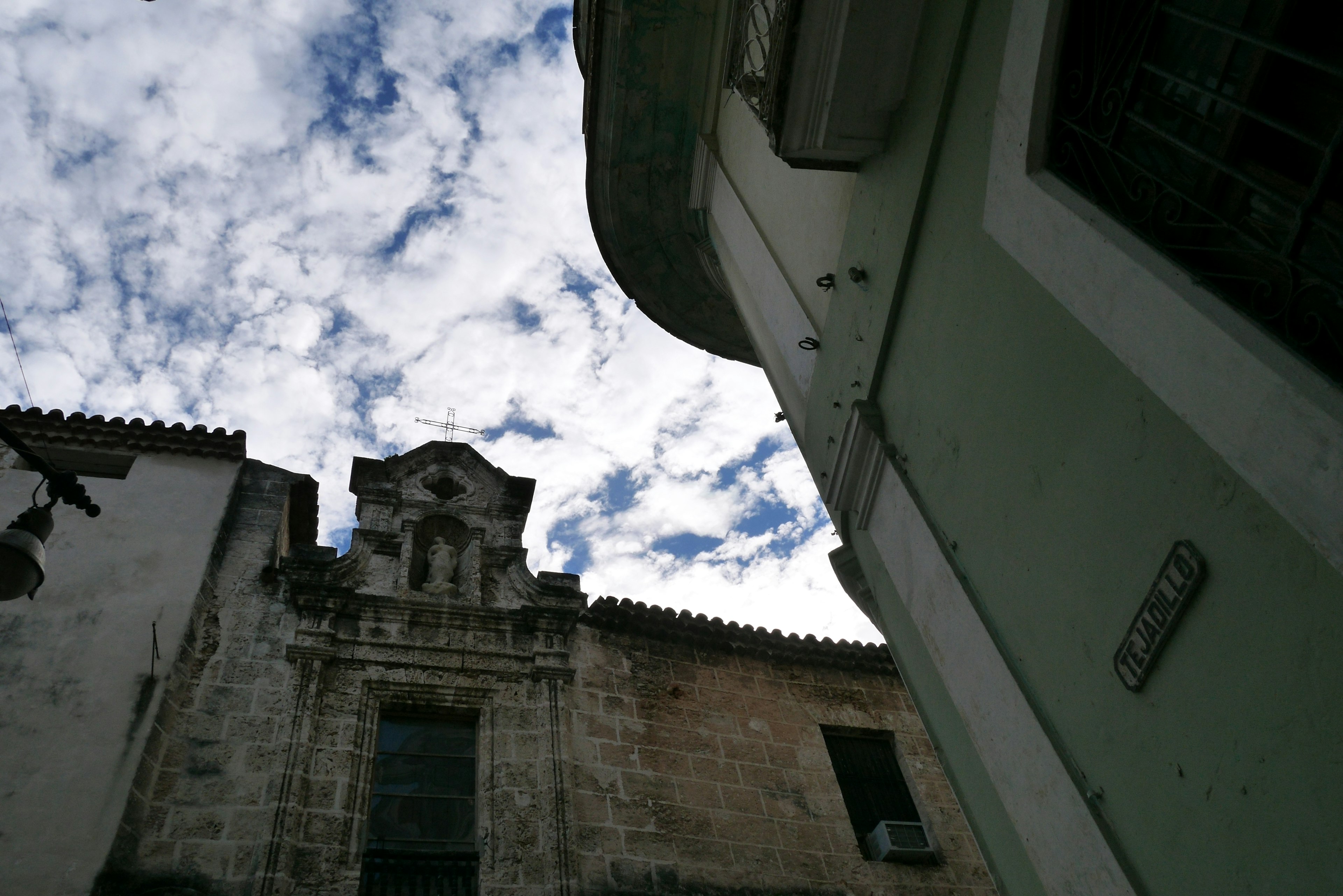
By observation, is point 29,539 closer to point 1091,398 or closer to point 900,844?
point 1091,398

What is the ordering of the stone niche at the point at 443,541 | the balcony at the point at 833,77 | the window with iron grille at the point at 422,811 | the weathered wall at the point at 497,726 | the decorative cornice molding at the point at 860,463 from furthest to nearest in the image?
the stone niche at the point at 443,541 → the window with iron grille at the point at 422,811 → the weathered wall at the point at 497,726 → the decorative cornice molding at the point at 860,463 → the balcony at the point at 833,77

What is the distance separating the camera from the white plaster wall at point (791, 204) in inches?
235

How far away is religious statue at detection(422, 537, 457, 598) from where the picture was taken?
9828mm

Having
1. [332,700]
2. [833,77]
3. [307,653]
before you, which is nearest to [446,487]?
[307,653]

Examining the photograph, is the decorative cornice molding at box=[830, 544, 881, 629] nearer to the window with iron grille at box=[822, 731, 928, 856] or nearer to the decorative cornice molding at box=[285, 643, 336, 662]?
the window with iron grille at box=[822, 731, 928, 856]

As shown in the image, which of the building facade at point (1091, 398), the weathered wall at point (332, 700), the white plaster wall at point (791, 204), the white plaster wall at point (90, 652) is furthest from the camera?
the weathered wall at point (332, 700)

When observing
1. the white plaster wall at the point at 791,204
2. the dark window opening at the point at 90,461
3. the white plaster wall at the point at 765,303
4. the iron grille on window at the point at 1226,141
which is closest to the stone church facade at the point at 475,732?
the dark window opening at the point at 90,461

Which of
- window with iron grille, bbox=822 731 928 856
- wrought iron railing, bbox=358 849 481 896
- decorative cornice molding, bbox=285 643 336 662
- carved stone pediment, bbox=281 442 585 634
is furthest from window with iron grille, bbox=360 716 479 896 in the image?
window with iron grille, bbox=822 731 928 856

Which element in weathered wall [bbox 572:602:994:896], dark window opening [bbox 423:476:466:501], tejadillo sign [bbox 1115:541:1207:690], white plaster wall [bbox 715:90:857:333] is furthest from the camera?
dark window opening [bbox 423:476:466:501]

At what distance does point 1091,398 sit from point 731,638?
7796 mm

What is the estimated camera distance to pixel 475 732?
28.9 feet

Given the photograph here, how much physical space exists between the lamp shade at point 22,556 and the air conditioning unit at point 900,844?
757 cm

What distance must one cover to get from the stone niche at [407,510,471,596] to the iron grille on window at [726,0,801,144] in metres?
6.06

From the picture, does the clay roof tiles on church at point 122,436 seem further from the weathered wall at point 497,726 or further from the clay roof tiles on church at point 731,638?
the clay roof tiles on church at point 731,638
